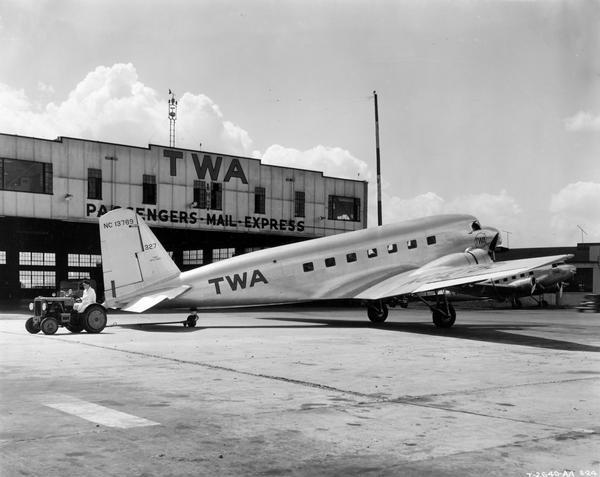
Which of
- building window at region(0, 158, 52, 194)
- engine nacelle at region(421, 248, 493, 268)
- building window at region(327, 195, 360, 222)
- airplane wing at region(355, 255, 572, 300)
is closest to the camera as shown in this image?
airplane wing at region(355, 255, 572, 300)

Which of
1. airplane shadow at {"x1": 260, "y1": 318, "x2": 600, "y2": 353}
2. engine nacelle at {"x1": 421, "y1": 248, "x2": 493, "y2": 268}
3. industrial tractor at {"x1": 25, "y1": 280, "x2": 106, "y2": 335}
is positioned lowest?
airplane shadow at {"x1": 260, "y1": 318, "x2": 600, "y2": 353}

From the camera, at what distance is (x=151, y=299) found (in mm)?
23828

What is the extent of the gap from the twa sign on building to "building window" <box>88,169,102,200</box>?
7 cm

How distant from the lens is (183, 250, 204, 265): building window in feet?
242

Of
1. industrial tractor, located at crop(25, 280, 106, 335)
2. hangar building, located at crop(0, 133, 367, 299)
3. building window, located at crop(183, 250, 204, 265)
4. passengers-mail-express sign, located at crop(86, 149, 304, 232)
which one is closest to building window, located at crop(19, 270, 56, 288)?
hangar building, located at crop(0, 133, 367, 299)

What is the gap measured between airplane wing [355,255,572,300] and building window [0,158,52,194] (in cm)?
2528

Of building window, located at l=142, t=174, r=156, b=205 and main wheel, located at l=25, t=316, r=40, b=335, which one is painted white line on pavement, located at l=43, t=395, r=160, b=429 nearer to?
main wheel, located at l=25, t=316, r=40, b=335

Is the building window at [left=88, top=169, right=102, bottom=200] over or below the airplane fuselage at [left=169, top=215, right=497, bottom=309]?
over

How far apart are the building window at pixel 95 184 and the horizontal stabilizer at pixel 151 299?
22.7 metres

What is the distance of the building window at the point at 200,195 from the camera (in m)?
49.6

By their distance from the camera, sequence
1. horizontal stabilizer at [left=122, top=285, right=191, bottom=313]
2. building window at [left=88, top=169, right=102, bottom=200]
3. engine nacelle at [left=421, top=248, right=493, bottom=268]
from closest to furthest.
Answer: horizontal stabilizer at [left=122, top=285, right=191, bottom=313]
engine nacelle at [left=421, top=248, right=493, bottom=268]
building window at [left=88, top=169, right=102, bottom=200]

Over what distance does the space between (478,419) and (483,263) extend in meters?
19.8

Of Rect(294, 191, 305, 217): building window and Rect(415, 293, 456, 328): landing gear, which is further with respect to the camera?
Rect(294, 191, 305, 217): building window

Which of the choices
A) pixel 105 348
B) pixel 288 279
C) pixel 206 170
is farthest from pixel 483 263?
pixel 206 170
